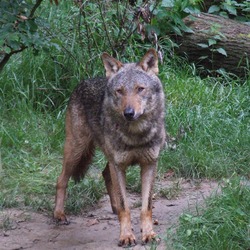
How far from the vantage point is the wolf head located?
5.67 meters

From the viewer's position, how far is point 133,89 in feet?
19.0

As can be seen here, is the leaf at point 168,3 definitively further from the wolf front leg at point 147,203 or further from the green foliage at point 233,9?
the wolf front leg at point 147,203

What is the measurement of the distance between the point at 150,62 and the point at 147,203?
4.27 ft

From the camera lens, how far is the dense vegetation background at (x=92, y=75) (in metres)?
5.70

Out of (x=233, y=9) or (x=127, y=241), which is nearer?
(x=127, y=241)

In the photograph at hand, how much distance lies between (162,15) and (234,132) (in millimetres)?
2510

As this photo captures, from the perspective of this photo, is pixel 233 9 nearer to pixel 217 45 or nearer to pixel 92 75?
pixel 217 45

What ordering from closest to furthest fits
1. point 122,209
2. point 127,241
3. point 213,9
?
point 127,241, point 122,209, point 213,9

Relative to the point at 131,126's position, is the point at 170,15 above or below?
below

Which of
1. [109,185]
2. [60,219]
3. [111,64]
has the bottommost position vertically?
[60,219]

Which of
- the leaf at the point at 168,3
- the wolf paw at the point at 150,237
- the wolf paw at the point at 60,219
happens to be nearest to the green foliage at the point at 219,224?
the wolf paw at the point at 150,237

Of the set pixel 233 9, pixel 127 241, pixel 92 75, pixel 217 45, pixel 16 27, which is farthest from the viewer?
pixel 233 9

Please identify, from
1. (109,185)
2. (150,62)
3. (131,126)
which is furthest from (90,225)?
(150,62)

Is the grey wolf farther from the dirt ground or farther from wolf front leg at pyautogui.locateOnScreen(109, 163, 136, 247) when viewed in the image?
the dirt ground
